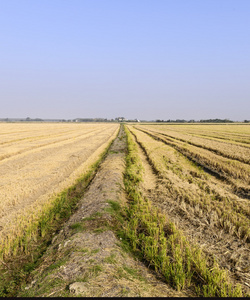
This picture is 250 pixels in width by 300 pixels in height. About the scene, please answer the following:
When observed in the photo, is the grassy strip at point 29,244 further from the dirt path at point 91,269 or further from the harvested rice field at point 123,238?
the dirt path at point 91,269

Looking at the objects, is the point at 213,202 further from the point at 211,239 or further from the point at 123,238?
the point at 123,238

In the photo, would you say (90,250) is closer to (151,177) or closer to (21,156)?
(151,177)

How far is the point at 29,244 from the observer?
6.12m

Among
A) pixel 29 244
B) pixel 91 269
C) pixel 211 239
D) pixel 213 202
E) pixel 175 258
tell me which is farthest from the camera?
pixel 213 202

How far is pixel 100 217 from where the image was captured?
23.5 feet

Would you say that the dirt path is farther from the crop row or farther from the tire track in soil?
the crop row

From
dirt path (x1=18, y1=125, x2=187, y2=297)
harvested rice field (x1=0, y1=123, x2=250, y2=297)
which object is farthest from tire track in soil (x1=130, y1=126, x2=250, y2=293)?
dirt path (x1=18, y1=125, x2=187, y2=297)

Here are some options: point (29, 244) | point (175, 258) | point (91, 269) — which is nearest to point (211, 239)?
point (175, 258)

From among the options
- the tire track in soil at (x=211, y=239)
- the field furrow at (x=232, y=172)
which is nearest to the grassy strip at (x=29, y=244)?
the tire track in soil at (x=211, y=239)

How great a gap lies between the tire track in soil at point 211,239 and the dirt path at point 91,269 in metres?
1.45

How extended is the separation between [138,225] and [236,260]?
275 centimetres

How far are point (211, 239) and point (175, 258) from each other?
1.61 m

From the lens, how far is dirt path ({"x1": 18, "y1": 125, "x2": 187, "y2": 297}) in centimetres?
397

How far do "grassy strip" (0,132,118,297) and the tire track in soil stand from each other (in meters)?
3.60
